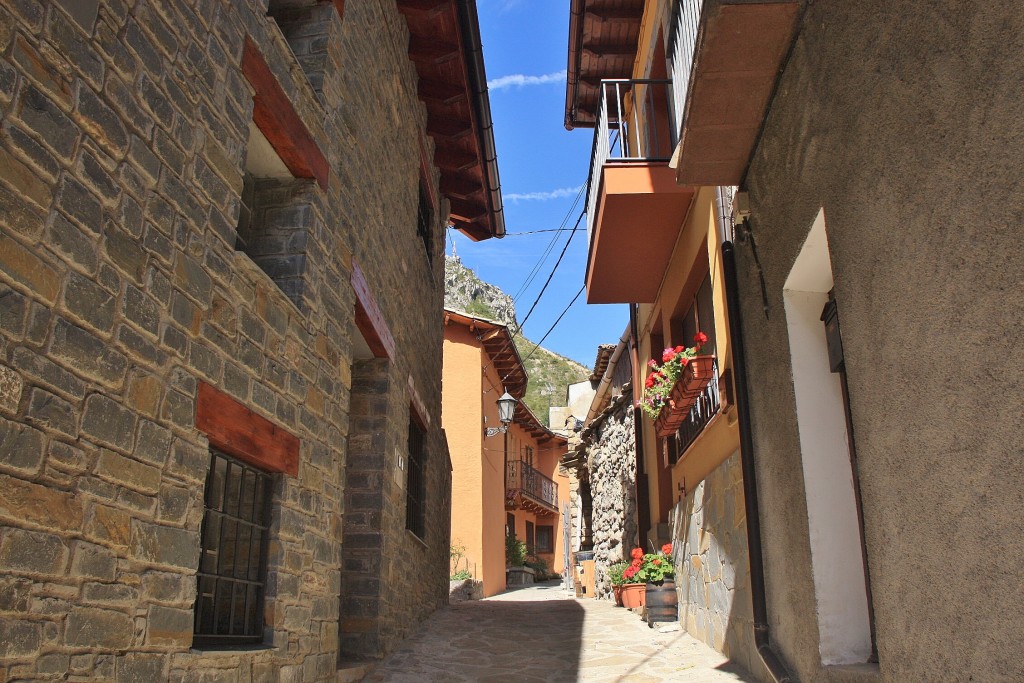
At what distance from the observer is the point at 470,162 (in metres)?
11.5

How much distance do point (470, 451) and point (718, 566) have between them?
11358 mm

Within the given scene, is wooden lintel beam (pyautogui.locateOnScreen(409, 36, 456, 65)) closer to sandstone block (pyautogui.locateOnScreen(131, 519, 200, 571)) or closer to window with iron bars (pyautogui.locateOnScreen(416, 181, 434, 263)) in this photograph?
window with iron bars (pyautogui.locateOnScreen(416, 181, 434, 263))

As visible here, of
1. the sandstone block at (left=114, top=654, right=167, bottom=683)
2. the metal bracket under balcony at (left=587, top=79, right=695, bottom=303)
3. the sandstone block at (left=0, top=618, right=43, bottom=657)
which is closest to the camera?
the sandstone block at (left=0, top=618, right=43, bottom=657)

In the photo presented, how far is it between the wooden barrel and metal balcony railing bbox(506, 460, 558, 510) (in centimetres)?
1382

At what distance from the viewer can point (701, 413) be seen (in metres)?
7.50

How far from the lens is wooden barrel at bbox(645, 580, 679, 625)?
333 inches

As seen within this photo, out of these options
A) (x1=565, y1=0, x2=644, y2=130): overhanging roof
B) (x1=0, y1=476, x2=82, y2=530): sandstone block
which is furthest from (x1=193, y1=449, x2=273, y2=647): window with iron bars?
(x1=565, y1=0, x2=644, y2=130): overhanging roof

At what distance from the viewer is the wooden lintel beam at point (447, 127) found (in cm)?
1080

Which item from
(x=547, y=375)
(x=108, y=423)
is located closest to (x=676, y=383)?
(x=108, y=423)

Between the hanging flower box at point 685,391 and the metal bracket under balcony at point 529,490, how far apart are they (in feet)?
47.8

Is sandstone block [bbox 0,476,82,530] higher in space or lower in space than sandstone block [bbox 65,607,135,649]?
higher

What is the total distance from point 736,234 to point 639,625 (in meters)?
4.60

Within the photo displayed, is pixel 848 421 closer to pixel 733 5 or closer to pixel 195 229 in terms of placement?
pixel 733 5

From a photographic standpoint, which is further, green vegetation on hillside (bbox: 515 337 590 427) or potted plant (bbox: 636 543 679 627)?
green vegetation on hillside (bbox: 515 337 590 427)
